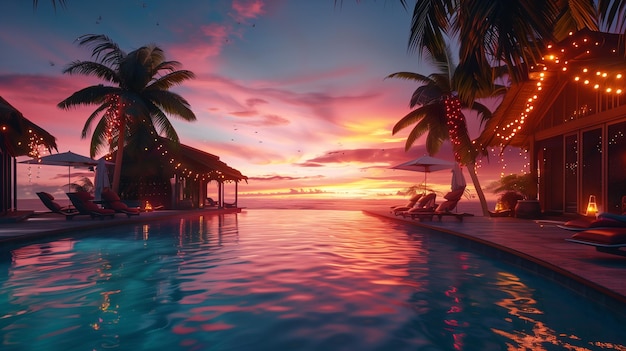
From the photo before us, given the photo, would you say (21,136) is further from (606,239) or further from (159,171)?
(606,239)

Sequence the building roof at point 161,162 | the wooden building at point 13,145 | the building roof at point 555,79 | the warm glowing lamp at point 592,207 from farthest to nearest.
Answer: the building roof at point 161,162 < the wooden building at point 13,145 < the warm glowing lamp at point 592,207 < the building roof at point 555,79

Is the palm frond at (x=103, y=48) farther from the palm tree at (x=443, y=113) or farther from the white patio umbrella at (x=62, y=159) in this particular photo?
the palm tree at (x=443, y=113)

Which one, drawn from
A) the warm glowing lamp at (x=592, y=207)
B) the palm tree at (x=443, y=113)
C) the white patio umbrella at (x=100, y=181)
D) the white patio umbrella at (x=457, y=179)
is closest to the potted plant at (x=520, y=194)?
the white patio umbrella at (x=457, y=179)

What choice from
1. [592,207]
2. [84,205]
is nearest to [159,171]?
[84,205]

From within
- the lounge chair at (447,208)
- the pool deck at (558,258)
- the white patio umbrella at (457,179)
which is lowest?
the pool deck at (558,258)

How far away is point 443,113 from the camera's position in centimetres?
2445

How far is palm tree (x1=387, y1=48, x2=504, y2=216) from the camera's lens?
2267cm

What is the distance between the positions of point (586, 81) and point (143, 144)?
2185 cm

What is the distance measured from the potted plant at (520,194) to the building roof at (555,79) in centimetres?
166

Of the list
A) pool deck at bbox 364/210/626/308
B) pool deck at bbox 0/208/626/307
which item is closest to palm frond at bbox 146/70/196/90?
pool deck at bbox 0/208/626/307

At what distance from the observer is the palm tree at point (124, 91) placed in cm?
2247

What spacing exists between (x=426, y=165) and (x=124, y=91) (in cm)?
1605

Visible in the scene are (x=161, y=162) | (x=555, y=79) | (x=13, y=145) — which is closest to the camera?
(x=555, y=79)

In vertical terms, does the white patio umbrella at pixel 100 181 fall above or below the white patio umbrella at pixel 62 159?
below
